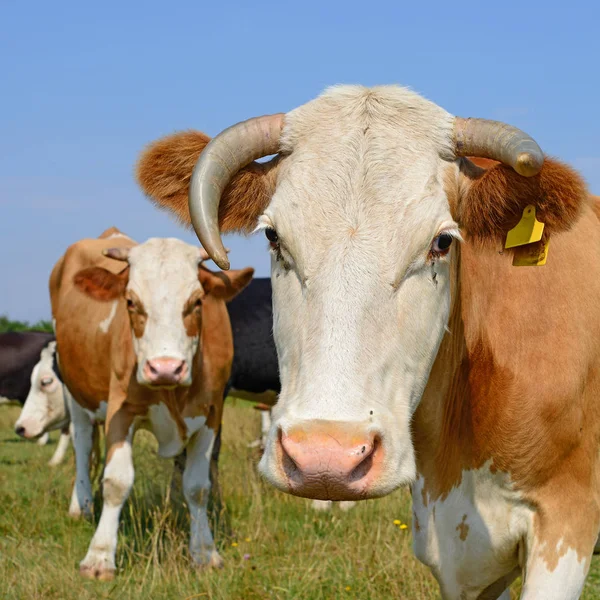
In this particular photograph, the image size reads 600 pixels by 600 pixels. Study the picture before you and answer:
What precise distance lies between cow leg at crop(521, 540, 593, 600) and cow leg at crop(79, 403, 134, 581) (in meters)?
3.74

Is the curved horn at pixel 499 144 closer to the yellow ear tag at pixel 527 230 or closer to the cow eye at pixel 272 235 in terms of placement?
the yellow ear tag at pixel 527 230

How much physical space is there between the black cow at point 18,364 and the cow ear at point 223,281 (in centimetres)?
934

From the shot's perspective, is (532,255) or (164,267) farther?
(164,267)

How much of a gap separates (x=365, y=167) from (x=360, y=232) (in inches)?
11.4

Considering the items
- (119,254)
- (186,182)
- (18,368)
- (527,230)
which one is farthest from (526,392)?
(18,368)

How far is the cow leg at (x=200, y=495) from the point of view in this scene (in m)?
6.89

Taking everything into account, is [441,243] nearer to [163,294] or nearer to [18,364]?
[163,294]

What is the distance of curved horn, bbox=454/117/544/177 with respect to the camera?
3.18 meters

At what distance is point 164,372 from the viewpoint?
262 inches

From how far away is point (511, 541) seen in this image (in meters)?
3.74

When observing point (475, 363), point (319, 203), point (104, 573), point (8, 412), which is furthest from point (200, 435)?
point (8, 412)

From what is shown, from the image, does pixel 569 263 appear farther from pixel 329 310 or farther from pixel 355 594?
pixel 355 594

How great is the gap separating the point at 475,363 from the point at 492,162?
836 millimetres

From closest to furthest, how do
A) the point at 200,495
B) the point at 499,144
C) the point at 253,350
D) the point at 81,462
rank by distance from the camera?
the point at 499,144 < the point at 200,495 < the point at 81,462 < the point at 253,350
